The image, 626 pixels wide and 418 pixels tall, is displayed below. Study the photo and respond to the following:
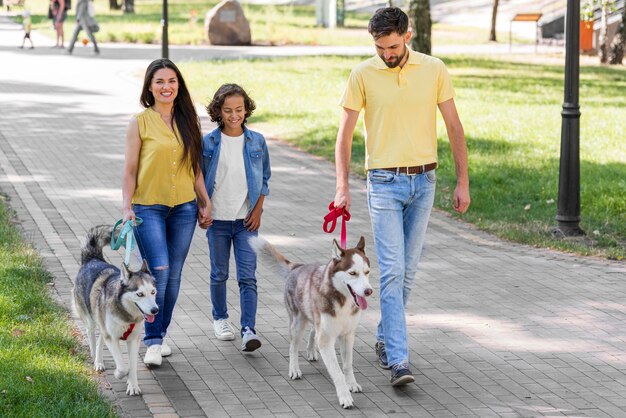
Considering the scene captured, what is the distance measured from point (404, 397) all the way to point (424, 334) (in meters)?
1.37

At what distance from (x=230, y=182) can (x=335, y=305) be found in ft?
4.30

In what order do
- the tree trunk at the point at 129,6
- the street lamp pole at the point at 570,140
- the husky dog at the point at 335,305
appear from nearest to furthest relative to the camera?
the husky dog at the point at 335,305
the street lamp pole at the point at 570,140
the tree trunk at the point at 129,6

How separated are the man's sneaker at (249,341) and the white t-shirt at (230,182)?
0.75 meters

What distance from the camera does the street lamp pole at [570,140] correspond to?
10.9m

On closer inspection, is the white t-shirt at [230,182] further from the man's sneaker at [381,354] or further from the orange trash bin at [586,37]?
the orange trash bin at [586,37]

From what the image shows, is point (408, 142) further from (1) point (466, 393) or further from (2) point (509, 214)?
(2) point (509, 214)

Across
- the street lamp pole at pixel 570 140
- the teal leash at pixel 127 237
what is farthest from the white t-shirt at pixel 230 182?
the street lamp pole at pixel 570 140

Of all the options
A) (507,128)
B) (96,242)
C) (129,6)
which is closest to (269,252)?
(96,242)

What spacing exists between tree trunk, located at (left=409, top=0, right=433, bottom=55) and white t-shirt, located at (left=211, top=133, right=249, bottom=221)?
1889cm

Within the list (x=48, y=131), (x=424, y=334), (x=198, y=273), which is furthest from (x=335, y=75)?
(x=424, y=334)

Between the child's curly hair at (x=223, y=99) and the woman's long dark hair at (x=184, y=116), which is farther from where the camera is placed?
the child's curly hair at (x=223, y=99)

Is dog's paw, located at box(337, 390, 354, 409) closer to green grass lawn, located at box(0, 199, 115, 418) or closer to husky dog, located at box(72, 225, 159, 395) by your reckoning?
husky dog, located at box(72, 225, 159, 395)

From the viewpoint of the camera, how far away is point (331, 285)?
647 cm

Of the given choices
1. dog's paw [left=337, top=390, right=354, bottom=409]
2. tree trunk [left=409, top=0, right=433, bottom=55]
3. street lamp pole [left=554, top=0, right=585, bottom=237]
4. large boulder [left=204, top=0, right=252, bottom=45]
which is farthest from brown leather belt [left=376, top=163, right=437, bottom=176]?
large boulder [left=204, top=0, right=252, bottom=45]
